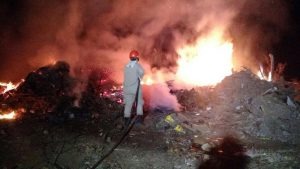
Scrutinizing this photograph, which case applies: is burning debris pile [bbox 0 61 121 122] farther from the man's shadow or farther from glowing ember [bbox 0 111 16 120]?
the man's shadow

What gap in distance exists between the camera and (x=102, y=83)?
13.9 meters

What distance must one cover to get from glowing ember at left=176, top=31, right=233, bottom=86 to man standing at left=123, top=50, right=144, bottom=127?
18.2 feet

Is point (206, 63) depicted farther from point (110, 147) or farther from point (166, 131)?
point (110, 147)

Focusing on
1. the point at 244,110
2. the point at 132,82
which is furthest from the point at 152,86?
the point at 132,82

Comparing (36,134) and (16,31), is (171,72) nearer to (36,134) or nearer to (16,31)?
(16,31)

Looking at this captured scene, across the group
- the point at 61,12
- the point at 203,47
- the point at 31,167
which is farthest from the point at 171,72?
the point at 31,167

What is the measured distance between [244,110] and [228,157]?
3374 millimetres

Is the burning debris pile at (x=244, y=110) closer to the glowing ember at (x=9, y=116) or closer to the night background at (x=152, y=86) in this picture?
the night background at (x=152, y=86)

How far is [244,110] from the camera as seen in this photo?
10.8 meters

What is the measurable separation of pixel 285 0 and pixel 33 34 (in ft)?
50.1

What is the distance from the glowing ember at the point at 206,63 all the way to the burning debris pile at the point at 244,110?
2.19 m

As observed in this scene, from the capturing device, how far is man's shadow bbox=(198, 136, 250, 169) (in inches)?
289

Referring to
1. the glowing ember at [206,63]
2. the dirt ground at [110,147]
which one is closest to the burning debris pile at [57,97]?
the dirt ground at [110,147]

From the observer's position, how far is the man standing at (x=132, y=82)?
9375mm
